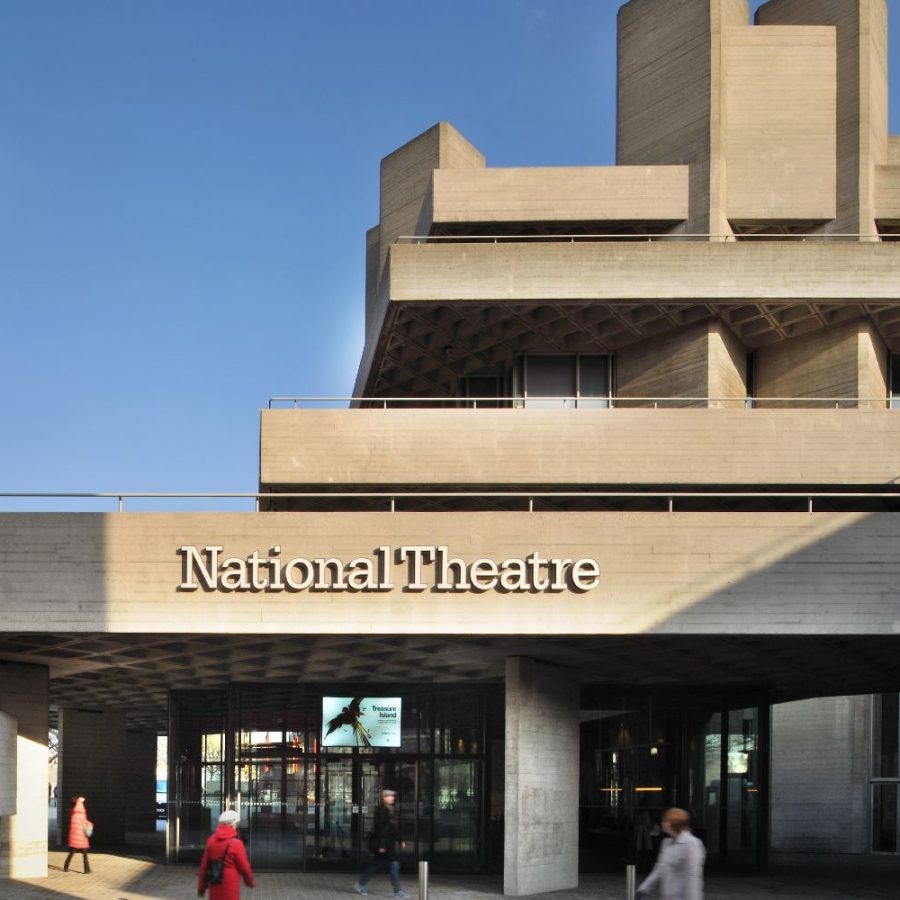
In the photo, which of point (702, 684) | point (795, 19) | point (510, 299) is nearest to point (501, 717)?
point (702, 684)

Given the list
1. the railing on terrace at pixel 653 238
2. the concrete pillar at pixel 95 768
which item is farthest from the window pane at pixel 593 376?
the concrete pillar at pixel 95 768

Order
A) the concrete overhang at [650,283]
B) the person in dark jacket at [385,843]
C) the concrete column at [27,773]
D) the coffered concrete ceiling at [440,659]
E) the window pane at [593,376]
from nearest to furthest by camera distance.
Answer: the coffered concrete ceiling at [440,659] → the person in dark jacket at [385,843] → the concrete column at [27,773] → the concrete overhang at [650,283] → the window pane at [593,376]

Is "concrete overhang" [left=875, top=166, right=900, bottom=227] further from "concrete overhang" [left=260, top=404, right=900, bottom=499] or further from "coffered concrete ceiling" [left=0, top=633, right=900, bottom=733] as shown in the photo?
"coffered concrete ceiling" [left=0, top=633, right=900, bottom=733]

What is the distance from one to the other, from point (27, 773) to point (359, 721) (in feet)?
20.9

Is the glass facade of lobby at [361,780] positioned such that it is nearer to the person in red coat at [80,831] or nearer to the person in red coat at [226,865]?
the person in red coat at [80,831]

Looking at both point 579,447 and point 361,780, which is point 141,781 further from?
point 579,447

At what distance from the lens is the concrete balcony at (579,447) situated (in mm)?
23266

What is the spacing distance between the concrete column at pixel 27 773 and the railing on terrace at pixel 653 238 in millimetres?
11591

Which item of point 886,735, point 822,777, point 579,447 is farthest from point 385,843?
point 886,735

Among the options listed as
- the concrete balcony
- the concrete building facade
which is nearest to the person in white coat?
the concrete building facade

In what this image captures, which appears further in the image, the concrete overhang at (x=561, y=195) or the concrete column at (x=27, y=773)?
the concrete overhang at (x=561, y=195)

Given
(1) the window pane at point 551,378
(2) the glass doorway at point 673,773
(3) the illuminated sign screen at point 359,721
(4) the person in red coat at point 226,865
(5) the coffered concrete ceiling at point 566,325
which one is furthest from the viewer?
(1) the window pane at point 551,378

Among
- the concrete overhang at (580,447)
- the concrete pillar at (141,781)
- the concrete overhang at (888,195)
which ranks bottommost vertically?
the concrete pillar at (141,781)

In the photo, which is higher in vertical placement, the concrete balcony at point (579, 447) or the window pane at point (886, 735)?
the concrete balcony at point (579, 447)
